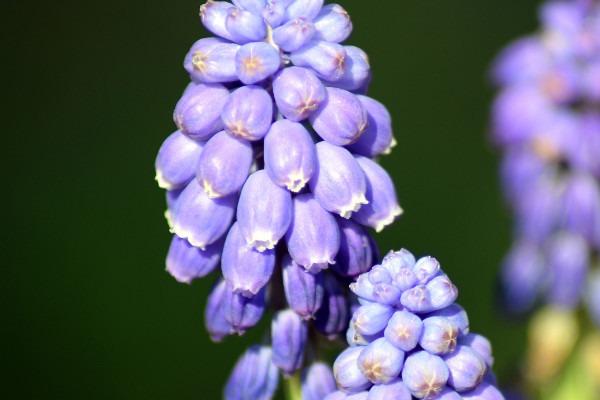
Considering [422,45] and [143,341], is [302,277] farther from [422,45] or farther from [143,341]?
[422,45]

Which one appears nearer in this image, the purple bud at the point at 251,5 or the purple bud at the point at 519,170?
the purple bud at the point at 251,5

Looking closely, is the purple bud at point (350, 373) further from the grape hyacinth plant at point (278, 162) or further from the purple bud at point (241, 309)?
the purple bud at point (241, 309)

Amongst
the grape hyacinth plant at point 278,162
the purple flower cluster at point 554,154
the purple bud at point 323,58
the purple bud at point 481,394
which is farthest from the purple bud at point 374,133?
the purple flower cluster at point 554,154

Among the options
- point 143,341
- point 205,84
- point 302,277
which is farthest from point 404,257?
point 143,341

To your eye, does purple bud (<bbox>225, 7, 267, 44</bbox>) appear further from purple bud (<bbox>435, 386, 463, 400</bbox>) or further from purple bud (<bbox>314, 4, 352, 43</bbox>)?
purple bud (<bbox>435, 386, 463, 400</bbox>)

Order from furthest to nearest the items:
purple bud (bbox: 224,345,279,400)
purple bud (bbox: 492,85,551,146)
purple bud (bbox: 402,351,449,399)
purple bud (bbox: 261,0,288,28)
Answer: purple bud (bbox: 492,85,551,146) → purple bud (bbox: 224,345,279,400) → purple bud (bbox: 261,0,288,28) → purple bud (bbox: 402,351,449,399)

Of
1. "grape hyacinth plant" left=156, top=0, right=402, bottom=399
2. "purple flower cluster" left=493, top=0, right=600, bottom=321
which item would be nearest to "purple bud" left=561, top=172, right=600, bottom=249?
"purple flower cluster" left=493, top=0, right=600, bottom=321

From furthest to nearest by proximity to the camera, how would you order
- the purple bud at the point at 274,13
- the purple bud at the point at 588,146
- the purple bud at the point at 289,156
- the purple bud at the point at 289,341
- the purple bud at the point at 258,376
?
the purple bud at the point at 588,146 → the purple bud at the point at 258,376 → the purple bud at the point at 289,341 → the purple bud at the point at 274,13 → the purple bud at the point at 289,156

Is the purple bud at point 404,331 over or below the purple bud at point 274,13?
below
